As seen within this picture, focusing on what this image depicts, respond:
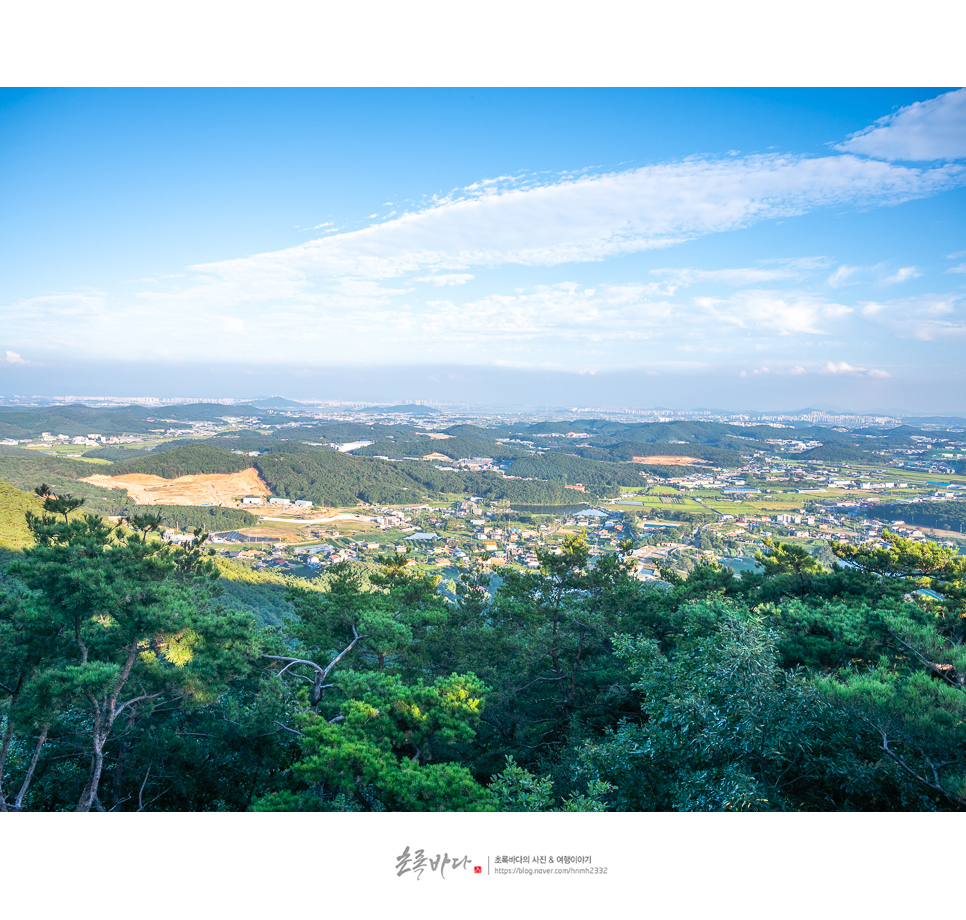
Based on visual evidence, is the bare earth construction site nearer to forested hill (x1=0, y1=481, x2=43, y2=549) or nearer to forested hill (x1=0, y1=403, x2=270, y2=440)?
forested hill (x1=0, y1=481, x2=43, y2=549)

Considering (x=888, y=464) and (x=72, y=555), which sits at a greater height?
(x=72, y=555)

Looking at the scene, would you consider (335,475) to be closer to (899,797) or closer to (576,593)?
(576,593)

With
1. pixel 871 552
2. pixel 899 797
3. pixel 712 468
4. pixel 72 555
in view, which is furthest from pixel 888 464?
pixel 72 555

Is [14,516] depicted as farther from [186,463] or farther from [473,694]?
[186,463]

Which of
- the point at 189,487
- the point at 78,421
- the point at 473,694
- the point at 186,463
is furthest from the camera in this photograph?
the point at 78,421

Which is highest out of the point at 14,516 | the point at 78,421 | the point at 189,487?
the point at 78,421

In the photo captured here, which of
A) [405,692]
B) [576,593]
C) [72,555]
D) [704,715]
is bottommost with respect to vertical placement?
[576,593]

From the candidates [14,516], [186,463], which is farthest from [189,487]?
[14,516]

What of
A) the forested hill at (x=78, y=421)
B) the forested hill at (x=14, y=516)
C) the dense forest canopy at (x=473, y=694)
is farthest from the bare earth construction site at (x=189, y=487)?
the dense forest canopy at (x=473, y=694)

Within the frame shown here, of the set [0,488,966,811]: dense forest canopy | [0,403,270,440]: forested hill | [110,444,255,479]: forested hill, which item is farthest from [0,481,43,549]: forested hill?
[0,403,270,440]: forested hill
